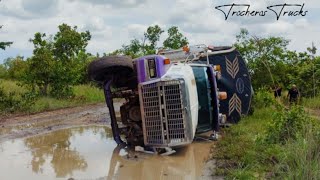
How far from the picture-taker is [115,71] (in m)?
9.05

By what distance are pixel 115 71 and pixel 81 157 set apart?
67.9 inches

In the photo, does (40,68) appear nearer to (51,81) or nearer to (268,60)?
(51,81)

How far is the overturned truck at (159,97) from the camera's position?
27.4ft

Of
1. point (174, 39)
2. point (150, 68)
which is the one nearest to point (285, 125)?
point (150, 68)

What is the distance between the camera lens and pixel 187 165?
26.3ft

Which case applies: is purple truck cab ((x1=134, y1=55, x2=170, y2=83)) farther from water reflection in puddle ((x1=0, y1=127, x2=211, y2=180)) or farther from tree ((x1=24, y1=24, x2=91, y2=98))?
tree ((x1=24, y1=24, x2=91, y2=98))

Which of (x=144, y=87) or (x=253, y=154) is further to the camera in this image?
(x=144, y=87)

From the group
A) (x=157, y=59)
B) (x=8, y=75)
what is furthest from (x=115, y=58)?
(x=8, y=75)

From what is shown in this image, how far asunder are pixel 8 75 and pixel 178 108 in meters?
27.4

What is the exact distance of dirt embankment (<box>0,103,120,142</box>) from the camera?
11516mm

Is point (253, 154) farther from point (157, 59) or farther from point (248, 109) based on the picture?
point (248, 109)

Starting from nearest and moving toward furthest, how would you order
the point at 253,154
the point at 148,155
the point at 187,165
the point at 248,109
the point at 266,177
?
the point at 266,177
the point at 253,154
the point at 187,165
the point at 148,155
the point at 248,109

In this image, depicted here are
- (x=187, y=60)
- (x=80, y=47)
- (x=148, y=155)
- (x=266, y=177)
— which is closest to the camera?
(x=266, y=177)

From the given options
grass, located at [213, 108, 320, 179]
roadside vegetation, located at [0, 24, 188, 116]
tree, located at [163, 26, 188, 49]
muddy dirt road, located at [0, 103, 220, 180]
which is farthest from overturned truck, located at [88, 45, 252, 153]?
tree, located at [163, 26, 188, 49]
